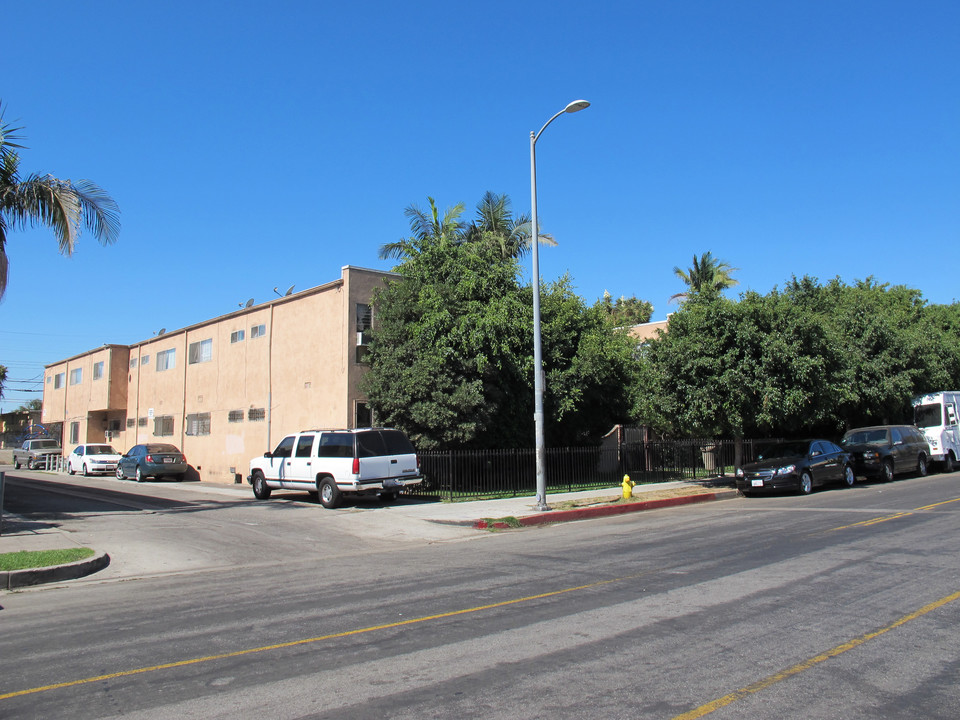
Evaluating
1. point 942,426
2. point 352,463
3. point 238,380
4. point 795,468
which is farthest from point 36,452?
point 942,426

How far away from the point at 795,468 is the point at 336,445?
12543mm

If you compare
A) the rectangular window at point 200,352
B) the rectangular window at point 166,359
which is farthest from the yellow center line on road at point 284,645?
the rectangular window at point 166,359

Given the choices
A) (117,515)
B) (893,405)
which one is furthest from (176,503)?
(893,405)

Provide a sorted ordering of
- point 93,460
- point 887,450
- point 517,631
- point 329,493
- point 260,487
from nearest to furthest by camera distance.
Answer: point 517,631
point 329,493
point 260,487
point 887,450
point 93,460

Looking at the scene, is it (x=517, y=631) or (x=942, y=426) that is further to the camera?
(x=942, y=426)

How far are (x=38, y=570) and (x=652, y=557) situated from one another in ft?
27.9

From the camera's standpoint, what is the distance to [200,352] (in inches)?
1211

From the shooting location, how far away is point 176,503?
20.1 metres

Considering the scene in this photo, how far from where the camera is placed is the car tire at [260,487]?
2067 cm

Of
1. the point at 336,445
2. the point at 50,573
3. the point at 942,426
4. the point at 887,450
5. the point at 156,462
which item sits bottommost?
the point at 50,573

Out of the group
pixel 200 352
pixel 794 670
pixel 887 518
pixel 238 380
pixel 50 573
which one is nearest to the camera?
pixel 794 670

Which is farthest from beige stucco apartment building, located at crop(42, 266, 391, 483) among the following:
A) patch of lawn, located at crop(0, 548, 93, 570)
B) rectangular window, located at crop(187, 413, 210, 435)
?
patch of lawn, located at crop(0, 548, 93, 570)

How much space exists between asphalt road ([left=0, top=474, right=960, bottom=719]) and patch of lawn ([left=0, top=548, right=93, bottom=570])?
2.55ft

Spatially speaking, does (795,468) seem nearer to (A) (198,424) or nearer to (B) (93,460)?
(A) (198,424)
